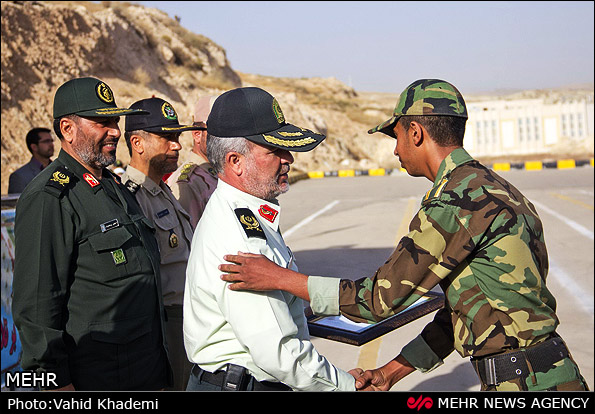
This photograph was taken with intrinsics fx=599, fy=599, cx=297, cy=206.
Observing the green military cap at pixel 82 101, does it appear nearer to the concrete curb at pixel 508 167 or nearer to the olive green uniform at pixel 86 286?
the olive green uniform at pixel 86 286

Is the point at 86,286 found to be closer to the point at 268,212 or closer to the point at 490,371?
the point at 268,212

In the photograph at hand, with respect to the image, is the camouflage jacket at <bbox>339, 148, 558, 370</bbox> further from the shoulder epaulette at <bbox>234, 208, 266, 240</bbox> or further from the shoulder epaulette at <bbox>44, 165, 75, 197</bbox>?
the shoulder epaulette at <bbox>44, 165, 75, 197</bbox>

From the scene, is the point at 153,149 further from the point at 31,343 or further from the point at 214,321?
the point at 214,321

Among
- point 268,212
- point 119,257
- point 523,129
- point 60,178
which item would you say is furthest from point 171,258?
point 523,129

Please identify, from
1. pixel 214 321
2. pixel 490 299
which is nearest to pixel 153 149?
pixel 214 321

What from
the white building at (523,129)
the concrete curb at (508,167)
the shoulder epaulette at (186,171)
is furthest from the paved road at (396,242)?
the white building at (523,129)

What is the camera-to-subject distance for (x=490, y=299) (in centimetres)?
239

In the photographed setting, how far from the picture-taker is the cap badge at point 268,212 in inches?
94.9

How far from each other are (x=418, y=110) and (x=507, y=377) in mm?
1161

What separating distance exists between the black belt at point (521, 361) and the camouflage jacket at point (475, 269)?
0.04 meters

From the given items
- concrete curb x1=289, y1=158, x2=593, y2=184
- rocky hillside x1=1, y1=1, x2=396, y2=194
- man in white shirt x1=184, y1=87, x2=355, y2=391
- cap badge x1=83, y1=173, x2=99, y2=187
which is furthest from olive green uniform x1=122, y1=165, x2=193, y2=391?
concrete curb x1=289, y1=158, x2=593, y2=184

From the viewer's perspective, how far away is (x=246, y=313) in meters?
2.16

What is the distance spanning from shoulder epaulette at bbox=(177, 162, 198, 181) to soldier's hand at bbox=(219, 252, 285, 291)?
8.08 feet

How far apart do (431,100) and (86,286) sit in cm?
180
